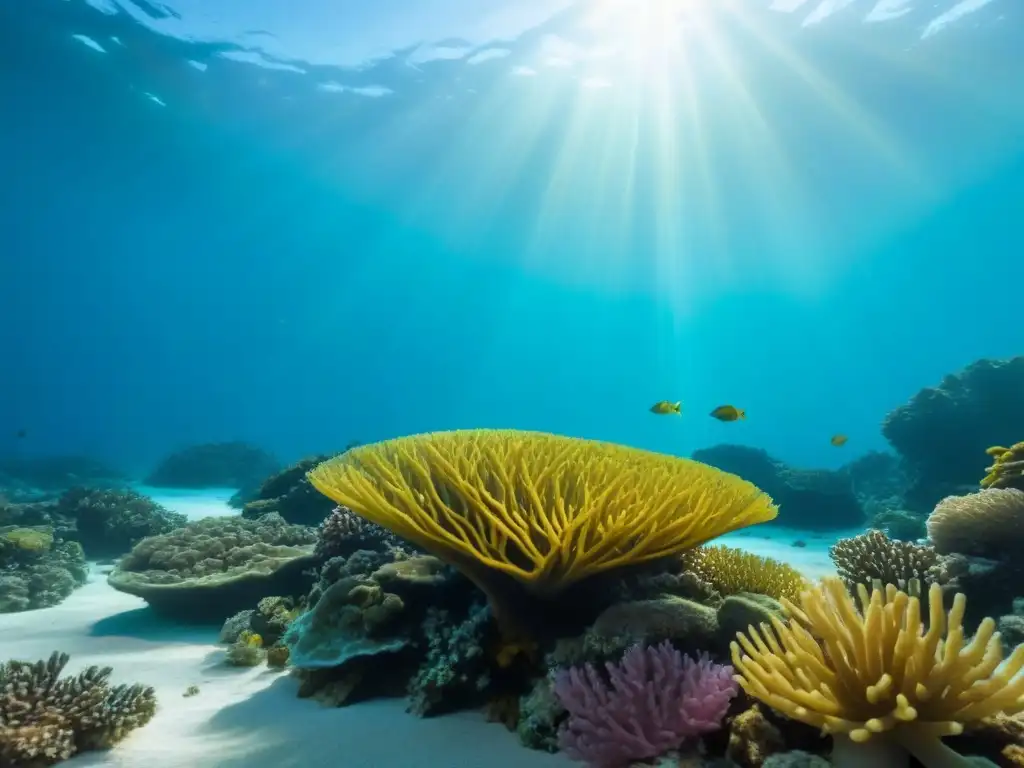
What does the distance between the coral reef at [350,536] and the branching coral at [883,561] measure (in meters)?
4.89

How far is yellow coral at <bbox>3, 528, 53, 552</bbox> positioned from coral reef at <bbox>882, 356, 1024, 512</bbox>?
2132 centimetres

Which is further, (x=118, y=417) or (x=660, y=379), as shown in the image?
(x=660, y=379)

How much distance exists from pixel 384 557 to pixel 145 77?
36716 millimetres

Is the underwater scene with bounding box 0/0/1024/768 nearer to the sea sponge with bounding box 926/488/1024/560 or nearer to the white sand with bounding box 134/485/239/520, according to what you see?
the sea sponge with bounding box 926/488/1024/560

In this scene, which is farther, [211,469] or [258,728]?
[211,469]

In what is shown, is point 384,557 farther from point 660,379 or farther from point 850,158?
point 660,379

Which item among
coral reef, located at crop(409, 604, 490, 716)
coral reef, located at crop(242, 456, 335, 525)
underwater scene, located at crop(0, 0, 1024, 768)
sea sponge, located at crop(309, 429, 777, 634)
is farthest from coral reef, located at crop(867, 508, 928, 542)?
coral reef, located at crop(409, 604, 490, 716)

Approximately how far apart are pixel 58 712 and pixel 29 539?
8.01 metres

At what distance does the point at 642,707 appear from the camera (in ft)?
8.92

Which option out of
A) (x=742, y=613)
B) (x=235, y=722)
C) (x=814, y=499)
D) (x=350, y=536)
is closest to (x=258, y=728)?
(x=235, y=722)

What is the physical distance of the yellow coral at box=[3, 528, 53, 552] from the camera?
942 cm

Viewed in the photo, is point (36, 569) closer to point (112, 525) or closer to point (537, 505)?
point (112, 525)

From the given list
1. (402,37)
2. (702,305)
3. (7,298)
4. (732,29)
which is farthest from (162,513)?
(7,298)

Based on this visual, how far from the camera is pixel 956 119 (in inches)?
1358
